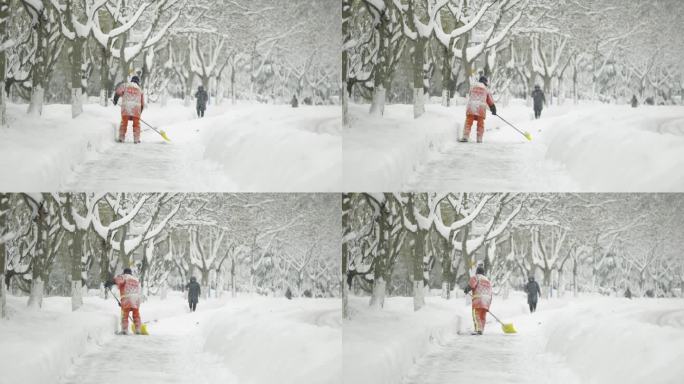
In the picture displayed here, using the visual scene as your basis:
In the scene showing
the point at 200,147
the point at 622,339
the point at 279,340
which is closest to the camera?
the point at 622,339

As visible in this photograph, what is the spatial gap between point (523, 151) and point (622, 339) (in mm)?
1207

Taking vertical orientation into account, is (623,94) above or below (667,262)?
above

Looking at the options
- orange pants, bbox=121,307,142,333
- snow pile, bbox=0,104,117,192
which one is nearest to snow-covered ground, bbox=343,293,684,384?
orange pants, bbox=121,307,142,333

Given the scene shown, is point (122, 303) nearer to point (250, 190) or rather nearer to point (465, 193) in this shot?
point (250, 190)

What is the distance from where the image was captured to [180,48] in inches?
271

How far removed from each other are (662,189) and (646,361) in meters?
0.99

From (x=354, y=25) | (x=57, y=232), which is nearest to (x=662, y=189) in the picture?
(x=354, y=25)

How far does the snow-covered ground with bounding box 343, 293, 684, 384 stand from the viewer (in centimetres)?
671

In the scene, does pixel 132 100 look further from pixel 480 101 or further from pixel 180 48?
pixel 480 101

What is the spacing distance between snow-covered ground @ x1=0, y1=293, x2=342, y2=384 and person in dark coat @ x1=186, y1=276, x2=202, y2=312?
0.04m

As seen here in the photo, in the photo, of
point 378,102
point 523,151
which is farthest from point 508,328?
point 378,102

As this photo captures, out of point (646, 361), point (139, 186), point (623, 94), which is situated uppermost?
point (623, 94)

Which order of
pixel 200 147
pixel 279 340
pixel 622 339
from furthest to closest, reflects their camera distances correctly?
pixel 200 147
pixel 279 340
pixel 622 339

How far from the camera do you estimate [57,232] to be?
22.6 ft
